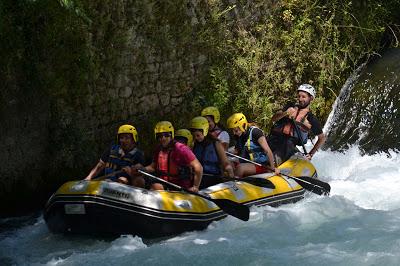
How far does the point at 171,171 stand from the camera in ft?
25.0

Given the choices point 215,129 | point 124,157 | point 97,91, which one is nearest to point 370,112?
point 215,129

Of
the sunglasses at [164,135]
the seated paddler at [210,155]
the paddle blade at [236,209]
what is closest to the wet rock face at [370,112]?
the seated paddler at [210,155]

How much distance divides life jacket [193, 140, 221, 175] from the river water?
0.67 m

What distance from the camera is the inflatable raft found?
700cm

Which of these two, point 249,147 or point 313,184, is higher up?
point 249,147

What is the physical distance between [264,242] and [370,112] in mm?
4748

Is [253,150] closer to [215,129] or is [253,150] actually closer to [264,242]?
[215,129]

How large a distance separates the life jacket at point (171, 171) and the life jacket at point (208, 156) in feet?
1.56

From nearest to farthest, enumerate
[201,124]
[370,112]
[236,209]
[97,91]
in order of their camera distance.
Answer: [236,209]
[201,124]
[97,91]
[370,112]

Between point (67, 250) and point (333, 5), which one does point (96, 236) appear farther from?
point (333, 5)

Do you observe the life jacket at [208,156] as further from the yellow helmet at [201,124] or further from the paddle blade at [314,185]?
the paddle blade at [314,185]

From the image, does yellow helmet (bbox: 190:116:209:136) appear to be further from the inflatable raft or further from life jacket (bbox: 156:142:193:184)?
the inflatable raft

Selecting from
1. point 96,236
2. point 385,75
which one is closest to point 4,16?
point 96,236

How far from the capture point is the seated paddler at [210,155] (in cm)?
802
